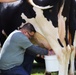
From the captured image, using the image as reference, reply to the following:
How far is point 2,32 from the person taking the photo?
7383mm

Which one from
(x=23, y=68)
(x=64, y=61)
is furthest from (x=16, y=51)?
(x=64, y=61)

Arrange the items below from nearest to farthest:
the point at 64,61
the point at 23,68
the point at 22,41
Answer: the point at 22,41
the point at 23,68
the point at 64,61

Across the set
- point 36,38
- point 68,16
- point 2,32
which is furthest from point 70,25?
point 2,32

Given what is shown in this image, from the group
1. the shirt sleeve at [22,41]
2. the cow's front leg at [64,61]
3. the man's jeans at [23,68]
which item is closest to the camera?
the shirt sleeve at [22,41]

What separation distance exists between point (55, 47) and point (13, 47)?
177 centimetres

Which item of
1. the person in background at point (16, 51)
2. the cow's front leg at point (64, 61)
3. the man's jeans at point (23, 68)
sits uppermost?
the person in background at point (16, 51)

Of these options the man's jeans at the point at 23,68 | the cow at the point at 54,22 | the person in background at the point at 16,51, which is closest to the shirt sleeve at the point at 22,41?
the person in background at the point at 16,51

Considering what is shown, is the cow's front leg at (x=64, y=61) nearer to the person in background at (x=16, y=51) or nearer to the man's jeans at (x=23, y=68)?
the man's jeans at (x=23, y=68)

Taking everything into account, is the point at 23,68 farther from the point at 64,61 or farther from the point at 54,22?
the point at 54,22

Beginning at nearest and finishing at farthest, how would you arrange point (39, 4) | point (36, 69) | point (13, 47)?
1. point (13, 47)
2. point (39, 4)
3. point (36, 69)

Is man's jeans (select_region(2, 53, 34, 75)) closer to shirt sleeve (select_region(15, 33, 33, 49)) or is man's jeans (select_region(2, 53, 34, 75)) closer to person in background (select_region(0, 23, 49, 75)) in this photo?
person in background (select_region(0, 23, 49, 75))

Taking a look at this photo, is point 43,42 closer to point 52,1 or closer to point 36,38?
point 36,38

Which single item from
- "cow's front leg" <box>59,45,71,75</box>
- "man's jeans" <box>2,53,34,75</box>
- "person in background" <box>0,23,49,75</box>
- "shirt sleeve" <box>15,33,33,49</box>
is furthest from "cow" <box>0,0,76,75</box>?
"shirt sleeve" <box>15,33,33,49</box>

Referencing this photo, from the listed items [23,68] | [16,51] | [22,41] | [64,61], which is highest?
[22,41]
